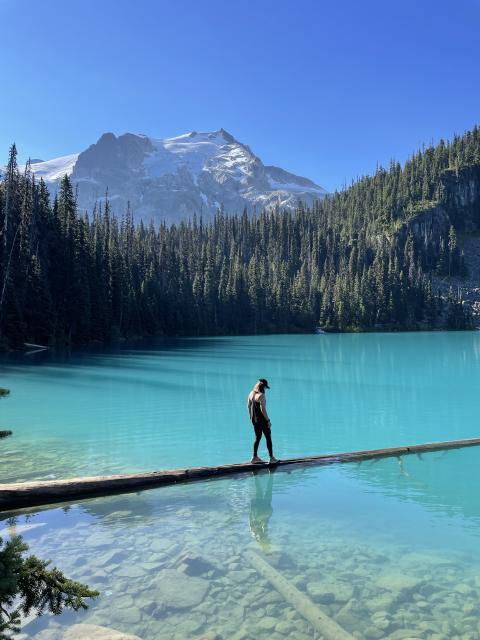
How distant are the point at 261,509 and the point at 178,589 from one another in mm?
3805

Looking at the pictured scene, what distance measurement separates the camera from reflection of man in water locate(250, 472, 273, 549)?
983cm

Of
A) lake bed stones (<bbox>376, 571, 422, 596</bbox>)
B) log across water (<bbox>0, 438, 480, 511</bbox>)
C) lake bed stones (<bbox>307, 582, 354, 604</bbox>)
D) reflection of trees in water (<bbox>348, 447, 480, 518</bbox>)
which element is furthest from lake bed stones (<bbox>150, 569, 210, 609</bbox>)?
reflection of trees in water (<bbox>348, 447, 480, 518</bbox>)

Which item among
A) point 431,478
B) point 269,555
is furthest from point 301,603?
point 431,478

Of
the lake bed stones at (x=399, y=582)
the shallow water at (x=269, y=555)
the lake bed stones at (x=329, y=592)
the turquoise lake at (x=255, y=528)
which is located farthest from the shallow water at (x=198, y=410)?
the lake bed stones at (x=399, y=582)

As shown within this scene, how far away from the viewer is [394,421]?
2431 centimetres

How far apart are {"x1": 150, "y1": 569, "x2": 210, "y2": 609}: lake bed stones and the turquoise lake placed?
0.09 ft

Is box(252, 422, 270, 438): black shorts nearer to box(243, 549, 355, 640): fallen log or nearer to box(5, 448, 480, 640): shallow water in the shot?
box(5, 448, 480, 640): shallow water

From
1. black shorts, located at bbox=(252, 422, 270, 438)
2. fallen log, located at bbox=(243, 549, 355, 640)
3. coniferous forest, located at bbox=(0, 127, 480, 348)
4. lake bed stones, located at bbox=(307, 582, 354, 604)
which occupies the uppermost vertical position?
coniferous forest, located at bbox=(0, 127, 480, 348)

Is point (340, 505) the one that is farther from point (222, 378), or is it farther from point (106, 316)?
point (106, 316)

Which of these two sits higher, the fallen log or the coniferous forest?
the coniferous forest

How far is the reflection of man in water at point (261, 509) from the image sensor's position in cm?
983

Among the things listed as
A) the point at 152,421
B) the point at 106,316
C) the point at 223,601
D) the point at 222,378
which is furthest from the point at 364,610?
the point at 106,316

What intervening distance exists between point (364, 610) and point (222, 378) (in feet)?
108

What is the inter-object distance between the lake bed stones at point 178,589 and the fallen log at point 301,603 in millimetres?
975
